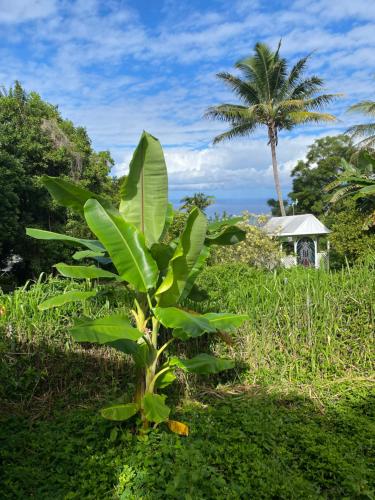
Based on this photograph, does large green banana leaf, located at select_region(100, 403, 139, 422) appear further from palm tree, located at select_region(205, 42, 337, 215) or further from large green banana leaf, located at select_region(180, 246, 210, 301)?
palm tree, located at select_region(205, 42, 337, 215)

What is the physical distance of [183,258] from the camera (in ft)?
9.49

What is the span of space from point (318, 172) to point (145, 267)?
2835 cm

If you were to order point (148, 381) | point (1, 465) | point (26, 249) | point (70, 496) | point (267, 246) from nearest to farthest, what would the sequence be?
point (70, 496) < point (1, 465) < point (148, 381) < point (267, 246) < point (26, 249)

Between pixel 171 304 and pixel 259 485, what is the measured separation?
1.29 meters

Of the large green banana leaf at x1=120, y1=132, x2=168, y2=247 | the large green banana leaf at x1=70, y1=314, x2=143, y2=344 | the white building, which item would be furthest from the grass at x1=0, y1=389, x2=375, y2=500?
the white building

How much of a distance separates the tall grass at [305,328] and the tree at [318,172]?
80.1 feet

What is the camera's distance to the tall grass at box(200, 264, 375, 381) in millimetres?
4539

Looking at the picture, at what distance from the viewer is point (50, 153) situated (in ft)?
47.0

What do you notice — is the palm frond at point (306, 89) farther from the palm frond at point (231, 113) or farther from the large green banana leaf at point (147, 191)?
the large green banana leaf at point (147, 191)

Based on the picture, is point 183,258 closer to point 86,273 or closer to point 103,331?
point 103,331

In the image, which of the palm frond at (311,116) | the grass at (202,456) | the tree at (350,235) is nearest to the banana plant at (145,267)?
the grass at (202,456)

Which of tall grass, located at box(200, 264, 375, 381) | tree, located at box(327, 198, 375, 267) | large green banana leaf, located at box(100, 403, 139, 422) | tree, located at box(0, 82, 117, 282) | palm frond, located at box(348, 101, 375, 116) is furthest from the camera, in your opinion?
palm frond, located at box(348, 101, 375, 116)

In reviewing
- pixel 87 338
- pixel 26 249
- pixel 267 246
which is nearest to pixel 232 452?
pixel 87 338

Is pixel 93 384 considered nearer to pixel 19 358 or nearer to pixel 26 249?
pixel 19 358
